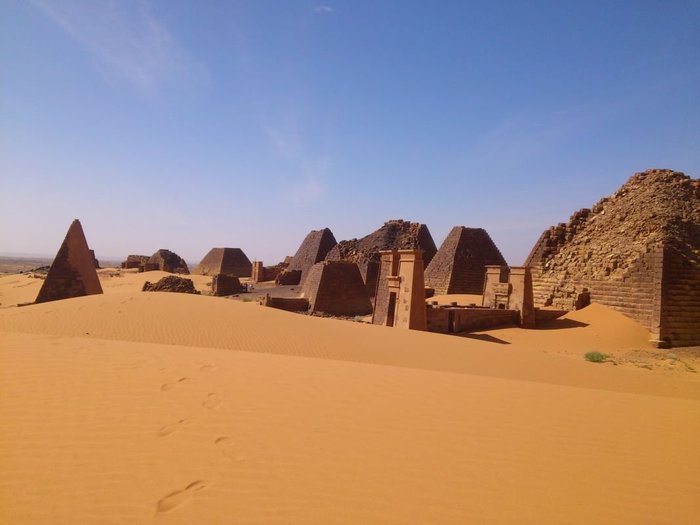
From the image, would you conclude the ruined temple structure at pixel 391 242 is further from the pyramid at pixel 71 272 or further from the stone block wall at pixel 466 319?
the pyramid at pixel 71 272

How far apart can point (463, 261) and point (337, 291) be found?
10.2m

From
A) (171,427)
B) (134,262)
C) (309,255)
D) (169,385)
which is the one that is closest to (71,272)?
(169,385)

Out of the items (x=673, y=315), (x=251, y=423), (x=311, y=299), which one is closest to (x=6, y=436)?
(x=251, y=423)

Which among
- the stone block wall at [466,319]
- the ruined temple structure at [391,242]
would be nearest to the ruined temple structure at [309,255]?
the ruined temple structure at [391,242]

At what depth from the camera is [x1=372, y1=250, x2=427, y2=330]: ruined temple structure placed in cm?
1504

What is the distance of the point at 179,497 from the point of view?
2879 mm

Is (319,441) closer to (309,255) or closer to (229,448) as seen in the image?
(229,448)

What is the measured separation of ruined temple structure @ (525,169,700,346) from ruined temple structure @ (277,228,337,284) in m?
17.1

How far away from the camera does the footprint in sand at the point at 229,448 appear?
345 cm

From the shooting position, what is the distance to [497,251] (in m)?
29.8

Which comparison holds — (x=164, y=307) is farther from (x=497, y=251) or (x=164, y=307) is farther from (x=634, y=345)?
(x=497, y=251)

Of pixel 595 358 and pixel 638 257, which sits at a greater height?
pixel 638 257

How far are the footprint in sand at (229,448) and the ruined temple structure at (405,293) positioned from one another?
37.8 ft

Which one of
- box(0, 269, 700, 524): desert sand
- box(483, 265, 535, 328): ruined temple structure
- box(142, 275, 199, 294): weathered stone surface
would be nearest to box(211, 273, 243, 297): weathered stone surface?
box(142, 275, 199, 294): weathered stone surface
